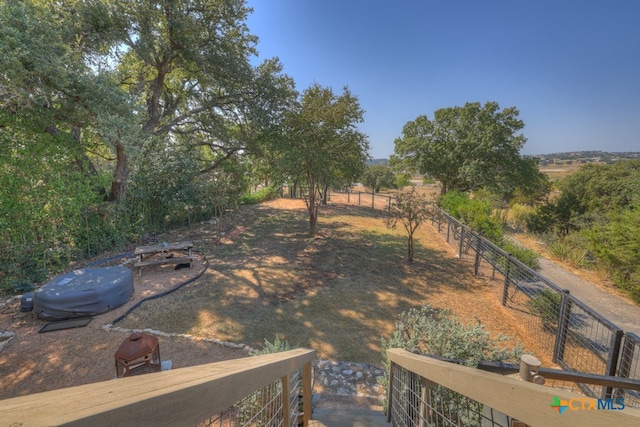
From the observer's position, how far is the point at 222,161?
484 inches

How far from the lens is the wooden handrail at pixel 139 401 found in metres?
0.45

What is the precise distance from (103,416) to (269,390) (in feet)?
5.70

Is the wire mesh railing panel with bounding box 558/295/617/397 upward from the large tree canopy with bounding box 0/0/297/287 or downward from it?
downward

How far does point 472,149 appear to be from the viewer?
16.3 metres

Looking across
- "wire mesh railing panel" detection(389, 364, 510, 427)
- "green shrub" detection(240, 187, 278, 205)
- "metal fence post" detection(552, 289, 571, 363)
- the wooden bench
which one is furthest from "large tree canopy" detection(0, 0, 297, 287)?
"metal fence post" detection(552, 289, 571, 363)

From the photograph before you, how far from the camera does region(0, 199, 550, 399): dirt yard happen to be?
11.2 ft

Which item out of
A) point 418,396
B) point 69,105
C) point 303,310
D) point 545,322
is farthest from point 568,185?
point 69,105

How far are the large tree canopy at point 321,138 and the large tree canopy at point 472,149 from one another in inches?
367

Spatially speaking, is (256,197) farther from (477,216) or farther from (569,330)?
(569,330)

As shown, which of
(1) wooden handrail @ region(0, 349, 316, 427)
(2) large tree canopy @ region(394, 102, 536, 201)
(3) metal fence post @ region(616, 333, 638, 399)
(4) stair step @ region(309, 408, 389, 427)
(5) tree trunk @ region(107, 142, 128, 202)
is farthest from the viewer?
(2) large tree canopy @ region(394, 102, 536, 201)

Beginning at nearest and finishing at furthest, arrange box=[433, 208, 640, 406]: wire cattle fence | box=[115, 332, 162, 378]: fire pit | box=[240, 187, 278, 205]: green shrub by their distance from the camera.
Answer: box=[115, 332, 162, 378]: fire pit → box=[433, 208, 640, 406]: wire cattle fence → box=[240, 187, 278, 205]: green shrub

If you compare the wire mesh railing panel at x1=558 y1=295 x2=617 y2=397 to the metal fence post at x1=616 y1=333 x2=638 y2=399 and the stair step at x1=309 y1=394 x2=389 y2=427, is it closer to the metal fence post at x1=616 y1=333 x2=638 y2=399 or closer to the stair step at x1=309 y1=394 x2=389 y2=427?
the metal fence post at x1=616 y1=333 x2=638 y2=399

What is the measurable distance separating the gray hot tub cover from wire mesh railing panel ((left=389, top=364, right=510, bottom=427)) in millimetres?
5194

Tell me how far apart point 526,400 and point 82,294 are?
6.22 meters
